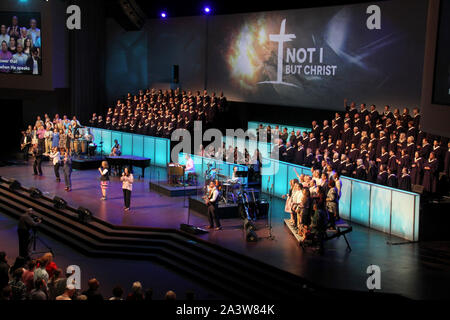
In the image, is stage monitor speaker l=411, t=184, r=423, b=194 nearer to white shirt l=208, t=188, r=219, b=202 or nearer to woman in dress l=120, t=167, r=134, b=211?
white shirt l=208, t=188, r=219, b=202

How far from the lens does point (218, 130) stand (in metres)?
26.3

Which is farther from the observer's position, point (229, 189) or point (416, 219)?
point (229, 189)

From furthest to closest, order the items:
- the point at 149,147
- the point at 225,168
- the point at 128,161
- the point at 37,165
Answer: the point at 149,147
the point at 37,165
the point at 128,161
the point at 225,168

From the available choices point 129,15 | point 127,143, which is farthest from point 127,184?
point 129,15

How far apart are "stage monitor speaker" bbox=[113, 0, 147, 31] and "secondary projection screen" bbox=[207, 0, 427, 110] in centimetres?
454

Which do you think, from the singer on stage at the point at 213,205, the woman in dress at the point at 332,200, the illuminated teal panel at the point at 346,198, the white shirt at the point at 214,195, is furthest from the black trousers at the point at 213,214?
the illuminated teal panel at the point at 346,198

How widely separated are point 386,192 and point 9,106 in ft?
66.8

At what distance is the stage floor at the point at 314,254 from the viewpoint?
40.8 feet

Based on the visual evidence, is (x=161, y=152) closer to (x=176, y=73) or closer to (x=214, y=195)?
(x=176, y=73)

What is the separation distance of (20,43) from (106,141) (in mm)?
5319

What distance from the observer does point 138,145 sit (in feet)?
83.9

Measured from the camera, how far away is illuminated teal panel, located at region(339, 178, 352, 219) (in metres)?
17.1

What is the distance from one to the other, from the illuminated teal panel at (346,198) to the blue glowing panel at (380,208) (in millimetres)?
903

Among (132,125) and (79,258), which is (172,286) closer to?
(79,258)
